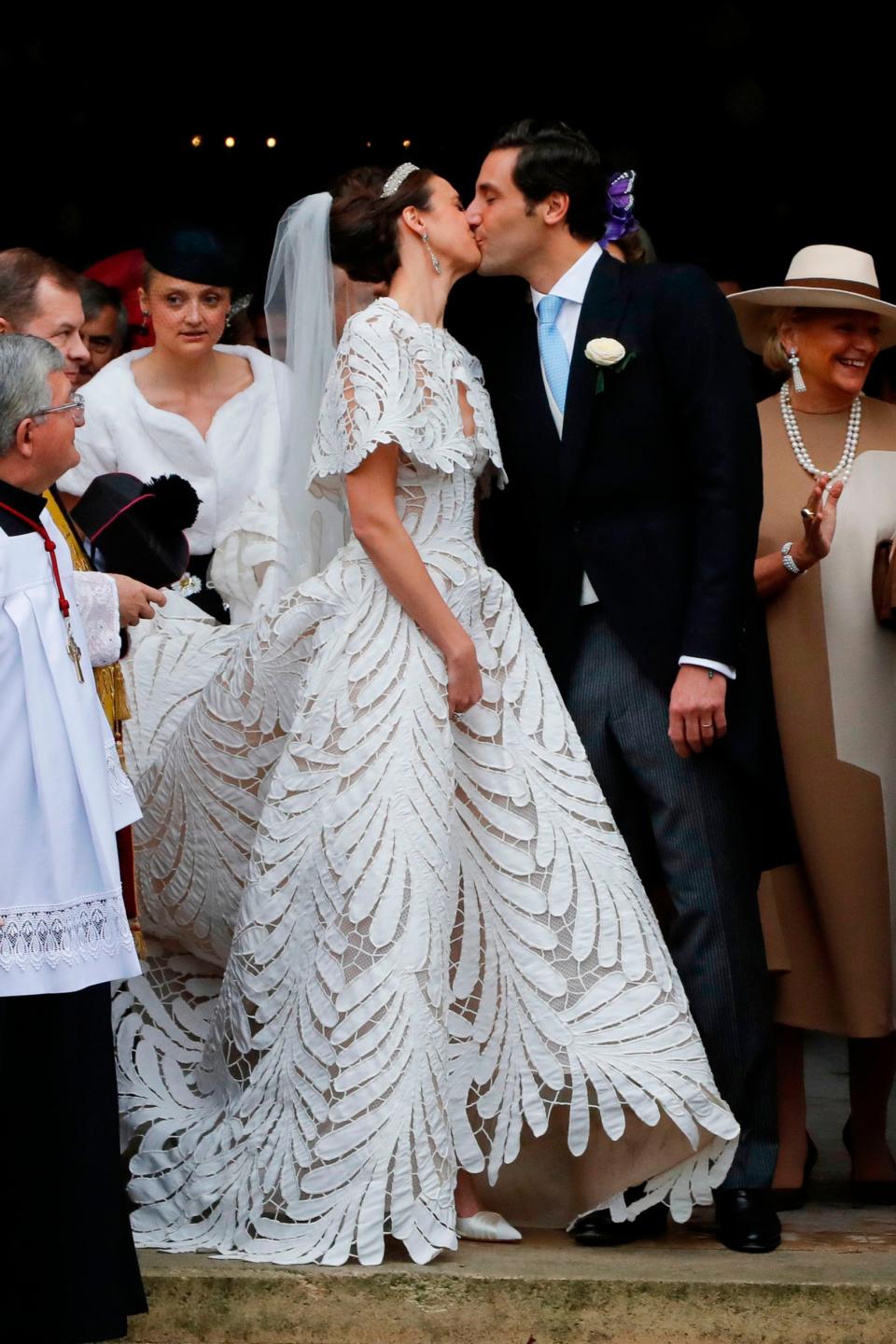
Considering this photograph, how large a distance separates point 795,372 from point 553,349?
28.3 inches

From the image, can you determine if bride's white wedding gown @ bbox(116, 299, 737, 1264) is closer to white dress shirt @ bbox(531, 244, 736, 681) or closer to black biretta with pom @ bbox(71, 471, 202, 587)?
white dress shirt @ bbox(531, 244, 736, 681)

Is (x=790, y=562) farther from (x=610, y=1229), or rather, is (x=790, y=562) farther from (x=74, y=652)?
(x=74, y=652)

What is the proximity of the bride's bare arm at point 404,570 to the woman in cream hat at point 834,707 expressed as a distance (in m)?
0.82

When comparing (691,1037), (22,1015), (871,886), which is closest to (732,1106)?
(691,1037)

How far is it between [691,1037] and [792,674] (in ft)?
3.33

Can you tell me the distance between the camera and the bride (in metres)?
3.53

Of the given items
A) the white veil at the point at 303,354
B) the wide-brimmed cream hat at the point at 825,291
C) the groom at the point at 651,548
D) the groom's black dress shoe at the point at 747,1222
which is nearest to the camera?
the groom's black dress shoe at the point at 747,1222

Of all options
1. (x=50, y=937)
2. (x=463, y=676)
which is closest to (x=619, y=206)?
(x=463, y=676)

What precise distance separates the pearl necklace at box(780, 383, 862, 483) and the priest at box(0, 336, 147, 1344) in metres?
1.79

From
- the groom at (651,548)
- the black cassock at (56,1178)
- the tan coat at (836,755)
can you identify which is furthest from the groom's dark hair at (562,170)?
the black cassock at (56,1178)

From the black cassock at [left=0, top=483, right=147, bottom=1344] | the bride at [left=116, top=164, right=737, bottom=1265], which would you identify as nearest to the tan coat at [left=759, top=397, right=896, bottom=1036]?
the bride at [left=116, top=164, right=737, bottom=1265]

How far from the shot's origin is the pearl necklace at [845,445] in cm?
435

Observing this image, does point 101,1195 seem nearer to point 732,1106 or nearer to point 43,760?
point 43,760

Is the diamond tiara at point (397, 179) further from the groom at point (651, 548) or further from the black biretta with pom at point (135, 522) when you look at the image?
the black biretta with pom at point (135, 522)
